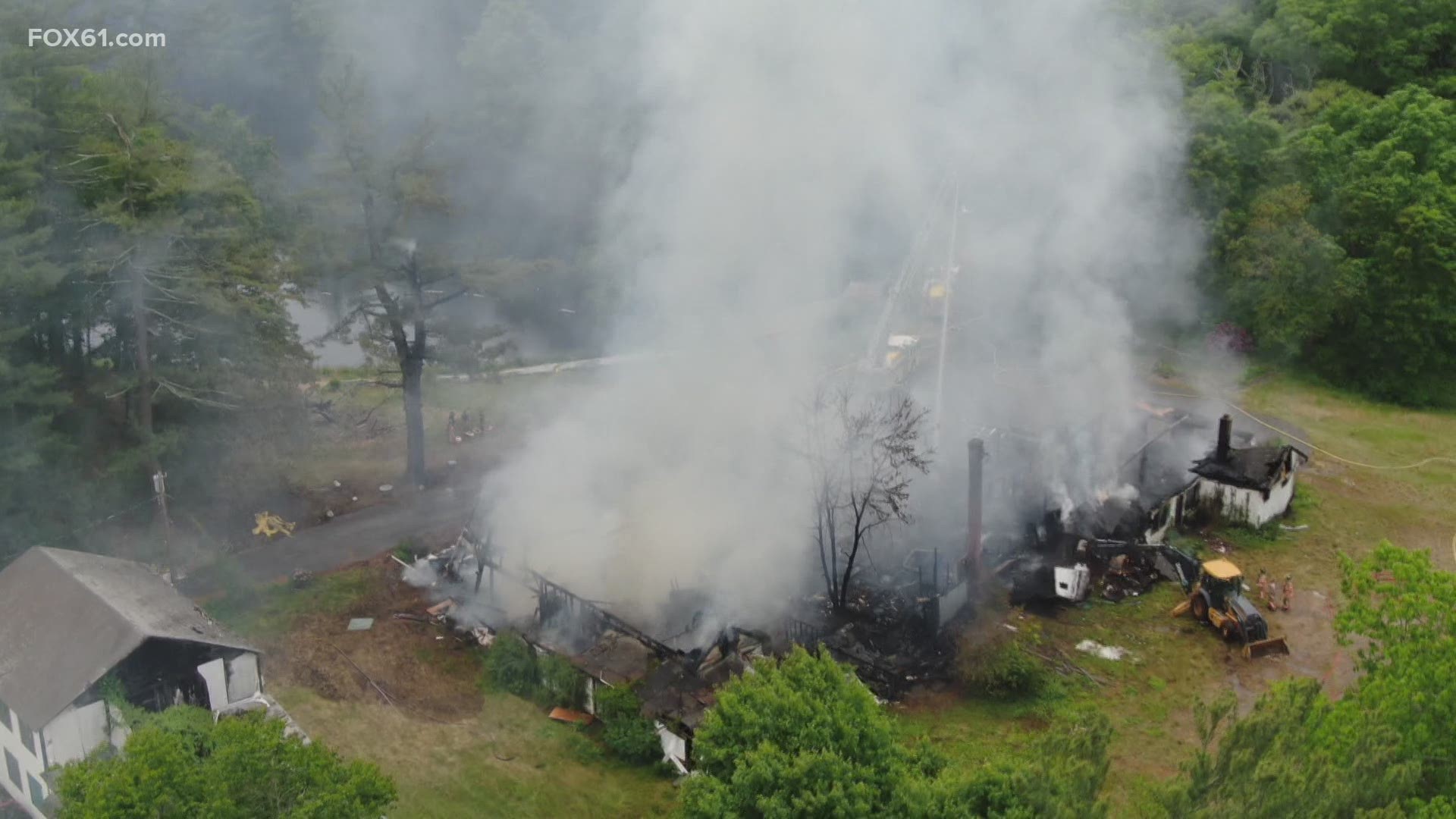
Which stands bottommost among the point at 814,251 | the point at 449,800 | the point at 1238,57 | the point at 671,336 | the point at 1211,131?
the point at 449,800

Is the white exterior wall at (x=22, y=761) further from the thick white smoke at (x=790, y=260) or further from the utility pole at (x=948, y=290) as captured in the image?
the utility pole at (x=948, y=290)

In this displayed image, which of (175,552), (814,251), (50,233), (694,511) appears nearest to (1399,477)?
(814,251)

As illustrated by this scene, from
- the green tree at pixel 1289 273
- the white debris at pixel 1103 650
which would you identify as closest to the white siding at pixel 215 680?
the white debris at pixel 1103 650

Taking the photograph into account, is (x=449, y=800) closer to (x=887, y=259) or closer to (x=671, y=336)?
(x=671, y=336)

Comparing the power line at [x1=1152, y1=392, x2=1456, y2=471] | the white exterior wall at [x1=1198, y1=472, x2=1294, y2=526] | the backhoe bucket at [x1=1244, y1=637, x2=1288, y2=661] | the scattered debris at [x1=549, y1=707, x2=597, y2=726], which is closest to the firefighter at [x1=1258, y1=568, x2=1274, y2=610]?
the backhoe bucket at [x1=1244, y1=637, x2=1288, y2=661]

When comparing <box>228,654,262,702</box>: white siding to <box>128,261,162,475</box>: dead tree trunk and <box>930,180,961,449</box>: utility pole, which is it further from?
<box>930,180,961,449</box>: utility pole

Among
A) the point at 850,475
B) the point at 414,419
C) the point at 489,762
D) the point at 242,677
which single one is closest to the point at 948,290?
the point at 850,475
